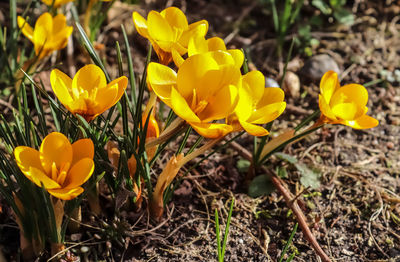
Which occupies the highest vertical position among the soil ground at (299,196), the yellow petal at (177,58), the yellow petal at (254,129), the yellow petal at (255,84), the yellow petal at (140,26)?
the yellow petal at (140,26)

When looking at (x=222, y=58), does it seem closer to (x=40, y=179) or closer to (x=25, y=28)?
(x=40, y=179)

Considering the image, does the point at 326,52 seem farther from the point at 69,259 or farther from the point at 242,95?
the point at 69,259

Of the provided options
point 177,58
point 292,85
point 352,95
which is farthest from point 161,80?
point 292,85

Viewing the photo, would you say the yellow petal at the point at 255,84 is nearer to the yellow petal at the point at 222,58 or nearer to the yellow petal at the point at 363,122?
the yellow petal at the point at 222,58

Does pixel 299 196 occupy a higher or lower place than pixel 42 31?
lower

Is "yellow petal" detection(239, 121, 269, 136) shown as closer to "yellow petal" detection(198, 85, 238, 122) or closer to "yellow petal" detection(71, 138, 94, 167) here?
"yellow petal" detection(198, 85, 238, 122)

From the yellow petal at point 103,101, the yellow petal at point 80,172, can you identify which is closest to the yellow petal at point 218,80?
the yellow petal at point 103,101

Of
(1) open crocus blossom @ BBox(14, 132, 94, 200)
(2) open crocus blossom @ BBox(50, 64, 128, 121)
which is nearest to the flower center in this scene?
(1) open crocus blossom @ BBox(14, 132, 94, 200)

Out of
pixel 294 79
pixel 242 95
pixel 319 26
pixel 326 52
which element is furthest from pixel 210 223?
pixel 319 26
